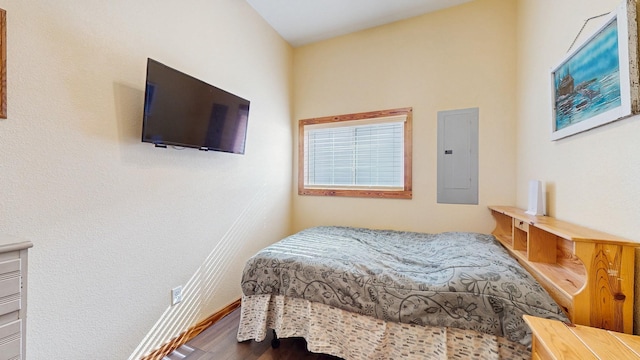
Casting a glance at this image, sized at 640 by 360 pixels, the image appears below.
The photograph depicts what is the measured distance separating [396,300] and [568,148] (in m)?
1.37

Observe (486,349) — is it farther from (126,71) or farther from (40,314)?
(126,71)

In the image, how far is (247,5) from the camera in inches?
97.6

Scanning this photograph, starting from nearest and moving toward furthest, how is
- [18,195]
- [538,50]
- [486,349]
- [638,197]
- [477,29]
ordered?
[638,197], [18,195], [486,349], [538,50], [477,29]

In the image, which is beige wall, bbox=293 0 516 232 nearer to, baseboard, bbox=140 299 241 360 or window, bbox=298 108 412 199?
window, bbox=298 108 412 199

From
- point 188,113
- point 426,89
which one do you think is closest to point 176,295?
point 188,113

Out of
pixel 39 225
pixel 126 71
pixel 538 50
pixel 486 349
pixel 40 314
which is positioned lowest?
pixel 486 349

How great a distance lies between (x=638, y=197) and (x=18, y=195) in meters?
2.66

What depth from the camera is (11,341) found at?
33.1 inches

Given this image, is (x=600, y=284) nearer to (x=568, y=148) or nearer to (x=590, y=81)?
(x=568, y=148)

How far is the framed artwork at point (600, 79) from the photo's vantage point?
0.99 metres

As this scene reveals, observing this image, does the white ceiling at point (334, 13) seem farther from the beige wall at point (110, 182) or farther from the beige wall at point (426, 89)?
the beige wall at point (110, 182)

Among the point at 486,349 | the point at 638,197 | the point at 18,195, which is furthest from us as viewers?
the point at 486,349

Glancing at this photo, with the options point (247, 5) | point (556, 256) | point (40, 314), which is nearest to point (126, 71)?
point (40, 314)

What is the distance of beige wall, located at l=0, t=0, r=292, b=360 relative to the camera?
1.13 meters
